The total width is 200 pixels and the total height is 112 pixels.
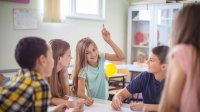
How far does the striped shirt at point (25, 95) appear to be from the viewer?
1111mm

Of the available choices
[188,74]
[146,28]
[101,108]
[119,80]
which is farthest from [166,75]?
[146,28]

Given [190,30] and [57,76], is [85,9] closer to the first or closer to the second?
[57,76]

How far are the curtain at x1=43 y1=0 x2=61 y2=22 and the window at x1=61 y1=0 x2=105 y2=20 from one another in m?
0.21

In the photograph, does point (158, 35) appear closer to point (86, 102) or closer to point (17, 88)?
point (86, 102)

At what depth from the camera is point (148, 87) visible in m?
1.94

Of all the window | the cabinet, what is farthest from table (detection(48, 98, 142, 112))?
the cabinet

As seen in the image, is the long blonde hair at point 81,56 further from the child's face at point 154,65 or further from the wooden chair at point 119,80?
the wooden chair at point 119,80

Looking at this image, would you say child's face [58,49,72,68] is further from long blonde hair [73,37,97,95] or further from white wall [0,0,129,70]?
white wall [0,0,129,70]

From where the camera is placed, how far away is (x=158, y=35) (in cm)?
574

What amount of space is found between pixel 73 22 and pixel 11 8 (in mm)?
1254

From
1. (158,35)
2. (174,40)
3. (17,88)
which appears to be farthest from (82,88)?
(158,35)

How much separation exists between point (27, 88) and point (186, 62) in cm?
62

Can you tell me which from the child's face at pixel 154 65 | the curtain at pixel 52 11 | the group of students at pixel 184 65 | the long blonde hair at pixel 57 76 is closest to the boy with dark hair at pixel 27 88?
the group of students at pixel 184 65

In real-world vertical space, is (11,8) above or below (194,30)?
above
